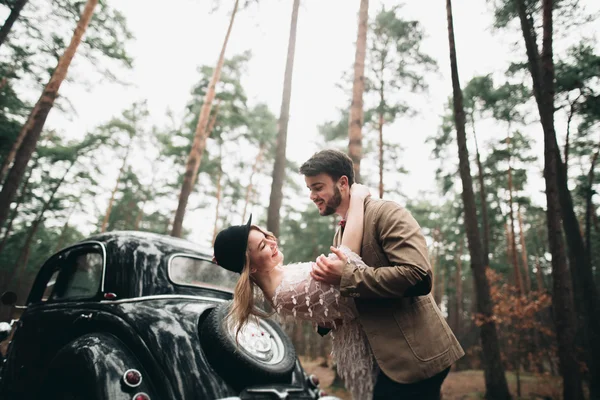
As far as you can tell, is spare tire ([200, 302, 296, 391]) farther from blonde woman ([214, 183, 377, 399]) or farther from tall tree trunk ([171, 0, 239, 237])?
tall tree trunk ([171, 0, 239, 237])

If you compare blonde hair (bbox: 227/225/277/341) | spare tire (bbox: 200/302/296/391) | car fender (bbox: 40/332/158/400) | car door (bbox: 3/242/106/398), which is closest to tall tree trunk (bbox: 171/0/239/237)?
car door (bbox: 3/242/106/398)

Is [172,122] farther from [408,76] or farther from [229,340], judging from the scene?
[229,340]

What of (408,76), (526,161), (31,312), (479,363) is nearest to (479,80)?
(408,76)

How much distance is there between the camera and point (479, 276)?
9.30m

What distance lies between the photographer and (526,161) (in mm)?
19203

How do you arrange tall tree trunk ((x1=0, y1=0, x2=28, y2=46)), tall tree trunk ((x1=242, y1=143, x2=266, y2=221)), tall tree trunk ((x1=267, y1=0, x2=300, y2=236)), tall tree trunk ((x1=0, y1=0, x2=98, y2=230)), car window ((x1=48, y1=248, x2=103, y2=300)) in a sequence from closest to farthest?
car window ((x1=48, y1=248, x2=103, y2=300))
tall tree trunk ((x1=267, y1=0, x2=300, y2=236))
tall tree trunk ((x1=0, y1=0, x2=98, y2=230))
tall tree trunk ((x1=0, y1=0, x2=28, y2=46))
tall tree trunk ((x1=242, y1=143, x2=266, y2=221))

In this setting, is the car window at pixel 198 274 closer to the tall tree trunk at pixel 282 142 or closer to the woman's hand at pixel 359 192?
the woman's hand at pixel 359 192

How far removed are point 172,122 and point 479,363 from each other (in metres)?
26.5

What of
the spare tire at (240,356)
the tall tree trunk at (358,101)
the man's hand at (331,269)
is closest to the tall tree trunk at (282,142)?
the tall tree trunk at (358,101)

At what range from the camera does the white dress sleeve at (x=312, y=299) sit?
1.65 meters

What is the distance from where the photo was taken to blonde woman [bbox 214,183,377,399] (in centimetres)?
166

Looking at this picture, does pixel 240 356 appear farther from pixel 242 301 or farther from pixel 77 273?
pixel 77 273

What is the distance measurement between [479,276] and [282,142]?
6715 mm

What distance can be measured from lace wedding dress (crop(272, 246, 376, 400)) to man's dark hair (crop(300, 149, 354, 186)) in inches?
17.8
